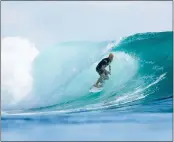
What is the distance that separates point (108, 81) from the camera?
323 centimetres

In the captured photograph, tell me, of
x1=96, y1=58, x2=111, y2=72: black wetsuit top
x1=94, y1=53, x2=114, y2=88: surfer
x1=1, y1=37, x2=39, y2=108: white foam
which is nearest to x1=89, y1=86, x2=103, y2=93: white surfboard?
x1=94, y1=53, x2=114, y2=88: surfer

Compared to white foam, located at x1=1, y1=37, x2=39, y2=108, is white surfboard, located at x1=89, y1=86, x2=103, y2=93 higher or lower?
lower

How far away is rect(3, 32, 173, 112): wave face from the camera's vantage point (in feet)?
10.5

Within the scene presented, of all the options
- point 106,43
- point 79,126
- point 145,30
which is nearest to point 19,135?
point 79,126

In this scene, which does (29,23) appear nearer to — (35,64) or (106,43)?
(35,64)

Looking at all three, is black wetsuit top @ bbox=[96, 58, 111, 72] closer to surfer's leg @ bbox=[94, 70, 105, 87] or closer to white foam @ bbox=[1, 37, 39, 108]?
surfer's leg @ bbox=[94, 70, 105, 87]

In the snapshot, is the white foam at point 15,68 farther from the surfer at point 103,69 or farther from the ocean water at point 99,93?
the surfer at point 103,69

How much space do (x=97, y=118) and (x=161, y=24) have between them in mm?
979

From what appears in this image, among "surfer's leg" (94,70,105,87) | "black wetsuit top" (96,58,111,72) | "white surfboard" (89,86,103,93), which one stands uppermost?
"black wetsuit top" (96,58,111,72)

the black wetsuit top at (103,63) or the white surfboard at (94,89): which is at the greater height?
the black wetsuit top at (103,63)

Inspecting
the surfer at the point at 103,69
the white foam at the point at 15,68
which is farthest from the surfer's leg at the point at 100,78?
the white foam at the point at 15,68

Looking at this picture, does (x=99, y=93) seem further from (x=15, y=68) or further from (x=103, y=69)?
(x=15, y=68)

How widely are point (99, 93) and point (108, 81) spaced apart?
5.0 inches

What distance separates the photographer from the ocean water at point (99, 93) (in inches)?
123
